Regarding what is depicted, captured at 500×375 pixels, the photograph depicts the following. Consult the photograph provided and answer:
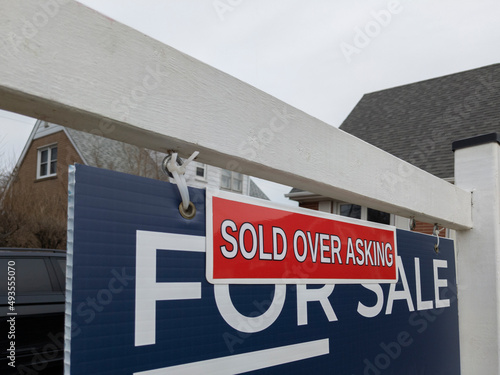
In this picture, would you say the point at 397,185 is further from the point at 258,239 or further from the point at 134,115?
the point at 134,115

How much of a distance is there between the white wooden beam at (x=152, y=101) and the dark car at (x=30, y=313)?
3647mm

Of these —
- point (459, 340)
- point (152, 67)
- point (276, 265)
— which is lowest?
point (459, 340)

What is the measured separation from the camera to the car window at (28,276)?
4648mm


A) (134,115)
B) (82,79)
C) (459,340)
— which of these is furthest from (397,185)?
(82,79)

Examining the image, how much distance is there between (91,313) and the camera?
1.13 meters

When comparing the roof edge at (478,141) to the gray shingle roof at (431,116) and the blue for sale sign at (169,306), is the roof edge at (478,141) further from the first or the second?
the gray shingle roof at (431,116)

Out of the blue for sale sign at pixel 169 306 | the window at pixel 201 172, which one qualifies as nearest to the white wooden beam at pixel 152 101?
the blue for sale sign at pixel 169 306

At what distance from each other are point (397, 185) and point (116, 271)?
165 cm

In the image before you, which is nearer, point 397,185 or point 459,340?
point 397,185

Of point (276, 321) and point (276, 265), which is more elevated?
point (276, 265)

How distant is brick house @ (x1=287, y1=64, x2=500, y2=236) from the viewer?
11844 mm

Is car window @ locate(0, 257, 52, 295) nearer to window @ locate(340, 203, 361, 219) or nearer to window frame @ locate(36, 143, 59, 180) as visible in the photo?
window @ locate(340, 203, 361, 219)

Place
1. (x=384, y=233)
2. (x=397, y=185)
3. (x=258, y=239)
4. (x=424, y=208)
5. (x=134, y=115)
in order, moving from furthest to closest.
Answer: (x=424, y=208)
(x=397, y=185)
(x=384, y=233)
(x=258, y=239)
(x=134, y=115)

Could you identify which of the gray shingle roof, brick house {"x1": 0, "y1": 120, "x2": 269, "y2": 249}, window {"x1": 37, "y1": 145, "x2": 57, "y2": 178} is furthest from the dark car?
window {"x1": 37, "y1": 145, "x2": 57, "y2": 178}
